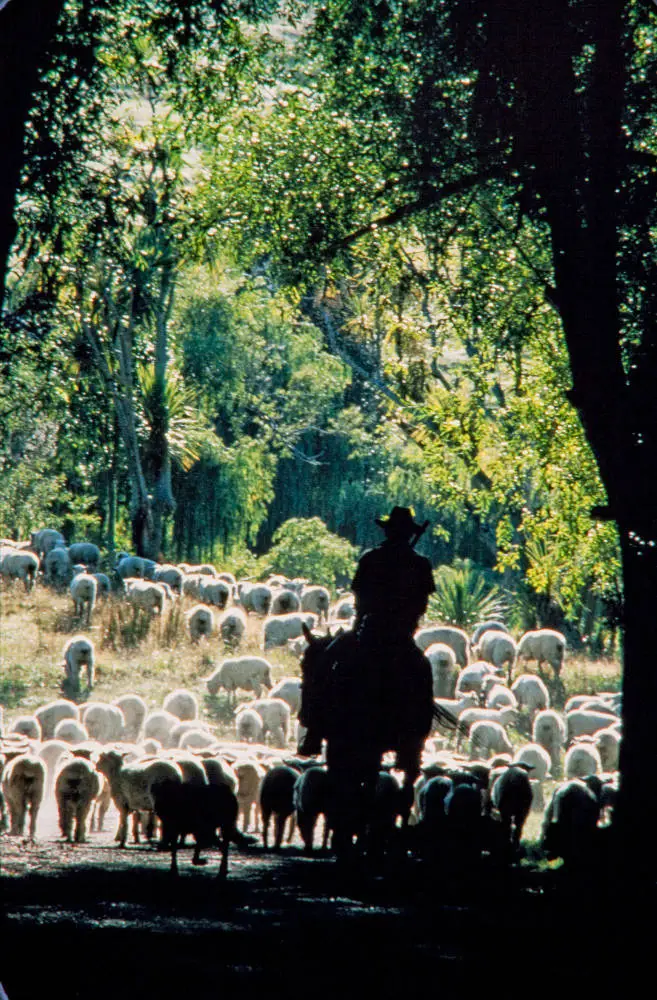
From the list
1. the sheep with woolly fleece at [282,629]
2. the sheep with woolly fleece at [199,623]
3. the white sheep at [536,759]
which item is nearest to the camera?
the white sheep at [536,759]

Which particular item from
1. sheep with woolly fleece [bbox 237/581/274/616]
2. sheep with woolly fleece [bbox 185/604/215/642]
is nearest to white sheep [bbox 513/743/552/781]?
sheep with woolly fleece [bbox 185/604/215/642]

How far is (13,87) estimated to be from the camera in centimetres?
571

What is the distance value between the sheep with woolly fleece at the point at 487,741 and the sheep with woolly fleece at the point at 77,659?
5788 mm

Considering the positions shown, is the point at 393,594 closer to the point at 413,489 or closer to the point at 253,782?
the point at 253,782

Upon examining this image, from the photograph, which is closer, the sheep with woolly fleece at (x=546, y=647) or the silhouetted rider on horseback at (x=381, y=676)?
→ the silhouetted rider on horseback at (x=381, y=676)

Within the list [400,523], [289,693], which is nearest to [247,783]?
[400,523]

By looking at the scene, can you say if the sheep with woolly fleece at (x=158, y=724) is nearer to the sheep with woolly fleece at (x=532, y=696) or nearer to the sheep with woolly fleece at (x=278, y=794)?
the sheep with woolly fleece at (x=532, y=696)

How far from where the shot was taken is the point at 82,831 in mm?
9820

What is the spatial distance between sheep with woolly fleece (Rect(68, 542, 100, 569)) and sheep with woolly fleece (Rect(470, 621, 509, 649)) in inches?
303

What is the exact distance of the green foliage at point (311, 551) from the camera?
1638cm

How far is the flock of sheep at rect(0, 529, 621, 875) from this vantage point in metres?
8.55

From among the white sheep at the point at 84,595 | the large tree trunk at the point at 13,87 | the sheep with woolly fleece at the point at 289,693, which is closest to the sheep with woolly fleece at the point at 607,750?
the sheep with woolly fleece at the point at 289,693

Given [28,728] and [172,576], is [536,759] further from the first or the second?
[172,576]

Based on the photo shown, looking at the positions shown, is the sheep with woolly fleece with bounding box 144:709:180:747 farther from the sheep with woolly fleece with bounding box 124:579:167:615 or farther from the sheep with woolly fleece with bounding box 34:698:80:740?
the sheep with woolly fleece with bounding box 124:579:167:615
